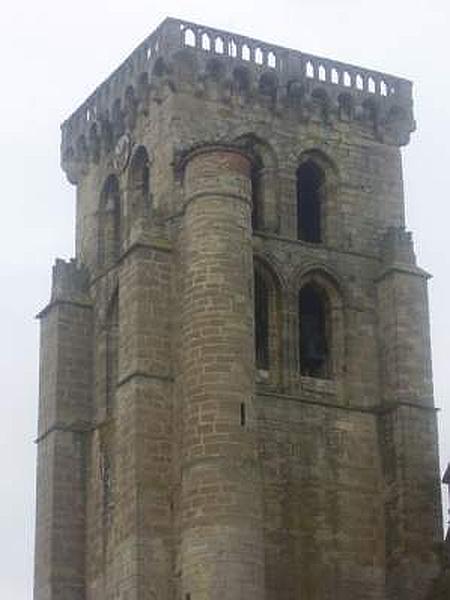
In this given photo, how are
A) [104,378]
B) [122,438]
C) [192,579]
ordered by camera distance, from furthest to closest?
[104,378] → [122,438] → [192,579]

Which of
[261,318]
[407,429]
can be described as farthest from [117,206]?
[407,429]

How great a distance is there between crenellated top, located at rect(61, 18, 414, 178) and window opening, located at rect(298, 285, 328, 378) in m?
4.29

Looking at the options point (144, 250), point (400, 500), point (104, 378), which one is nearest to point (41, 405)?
point (104, 378)

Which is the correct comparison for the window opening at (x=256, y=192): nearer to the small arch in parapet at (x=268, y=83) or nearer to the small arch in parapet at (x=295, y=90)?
the small arch in parapet at (x=268, y=83)

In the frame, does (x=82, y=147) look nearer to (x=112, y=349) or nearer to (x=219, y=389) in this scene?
(x=112, y=349)

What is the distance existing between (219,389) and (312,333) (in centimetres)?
450

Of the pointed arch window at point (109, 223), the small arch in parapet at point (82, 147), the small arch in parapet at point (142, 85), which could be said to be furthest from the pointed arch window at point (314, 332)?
the small arch in parapet at point (82, 147)

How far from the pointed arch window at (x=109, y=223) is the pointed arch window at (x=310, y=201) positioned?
3890mm

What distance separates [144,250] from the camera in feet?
139

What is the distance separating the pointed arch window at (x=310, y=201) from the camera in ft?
149

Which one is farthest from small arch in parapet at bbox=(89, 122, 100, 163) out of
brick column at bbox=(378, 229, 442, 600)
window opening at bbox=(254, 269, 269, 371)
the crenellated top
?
brick column at bbox=(378, 229, 442, 600)

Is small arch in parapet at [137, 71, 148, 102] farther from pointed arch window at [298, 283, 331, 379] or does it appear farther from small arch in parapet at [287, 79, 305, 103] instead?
pointed arch window at [298, 283, 331, 379]

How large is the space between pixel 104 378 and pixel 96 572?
13.4 feet

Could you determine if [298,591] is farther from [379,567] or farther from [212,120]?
[212,120]
